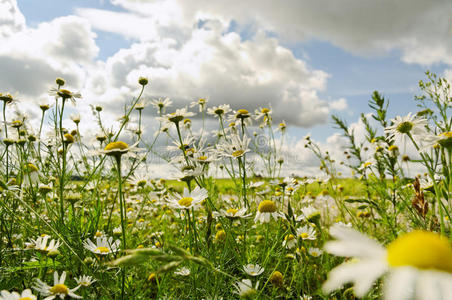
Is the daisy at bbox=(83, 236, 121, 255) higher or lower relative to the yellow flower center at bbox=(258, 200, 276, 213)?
lower

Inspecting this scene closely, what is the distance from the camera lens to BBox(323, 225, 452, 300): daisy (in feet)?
1.22

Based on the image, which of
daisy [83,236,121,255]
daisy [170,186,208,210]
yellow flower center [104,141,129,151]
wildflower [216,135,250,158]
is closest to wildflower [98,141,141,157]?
yellow flower center [104,141,129,151]

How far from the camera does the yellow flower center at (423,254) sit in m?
0.40

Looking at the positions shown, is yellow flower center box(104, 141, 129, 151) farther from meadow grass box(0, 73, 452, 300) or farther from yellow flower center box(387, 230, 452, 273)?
yellow flower center box(387, 230, 452, 273)

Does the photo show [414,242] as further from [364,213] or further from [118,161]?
[364,213]

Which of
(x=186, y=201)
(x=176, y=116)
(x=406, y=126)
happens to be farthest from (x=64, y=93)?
(x=406, y=126)

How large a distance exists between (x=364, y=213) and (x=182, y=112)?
2.30m

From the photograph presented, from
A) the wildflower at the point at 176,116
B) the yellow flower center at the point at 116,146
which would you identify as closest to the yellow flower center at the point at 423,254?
the yellow flower center at the point at 116,146

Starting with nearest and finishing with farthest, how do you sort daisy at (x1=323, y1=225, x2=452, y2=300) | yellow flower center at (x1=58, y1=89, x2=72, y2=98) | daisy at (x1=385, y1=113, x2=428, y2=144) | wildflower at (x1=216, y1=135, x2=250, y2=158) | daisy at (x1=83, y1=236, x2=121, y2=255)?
daisy at (x1=323, y1=225, x2=452, y2=300)
daisy at (x1=385, y1=113, x2=428, y2=144)
daisy at (x1=83, y1=236, x2=121, y2=255)
wildflower at (x1=216, y1=135, x2=250, y2=158)
yellow flower center at (x1=58, y1=89, x2=72, y2=98)

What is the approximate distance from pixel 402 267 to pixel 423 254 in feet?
0.12

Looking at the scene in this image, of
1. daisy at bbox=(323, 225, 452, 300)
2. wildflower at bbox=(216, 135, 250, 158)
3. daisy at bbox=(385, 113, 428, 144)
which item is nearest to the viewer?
daisy at bbox=(323, 225, 452, 300)

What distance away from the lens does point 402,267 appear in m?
0.41

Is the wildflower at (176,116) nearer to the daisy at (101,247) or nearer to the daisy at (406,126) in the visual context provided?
the daisy at (101,247)

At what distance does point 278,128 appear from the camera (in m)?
3.47
